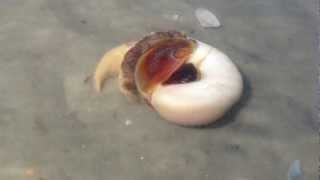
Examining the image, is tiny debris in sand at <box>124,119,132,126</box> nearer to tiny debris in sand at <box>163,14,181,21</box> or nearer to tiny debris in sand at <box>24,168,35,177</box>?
tiny debris in sand at <box>24,168,35,177</box>

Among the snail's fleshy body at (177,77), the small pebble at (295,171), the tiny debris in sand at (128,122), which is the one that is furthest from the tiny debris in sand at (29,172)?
the small pebble at (295,171)

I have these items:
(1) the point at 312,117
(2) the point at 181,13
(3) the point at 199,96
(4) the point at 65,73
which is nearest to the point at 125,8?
(2) the point at 181,13

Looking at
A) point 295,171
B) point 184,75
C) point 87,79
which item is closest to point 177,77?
point 184,75

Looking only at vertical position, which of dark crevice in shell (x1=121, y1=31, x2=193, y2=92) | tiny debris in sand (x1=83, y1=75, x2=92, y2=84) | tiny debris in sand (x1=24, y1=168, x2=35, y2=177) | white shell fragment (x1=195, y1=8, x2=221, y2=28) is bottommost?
tiny debris in sand (x1=24, y1=168, x2=35, y2=177)

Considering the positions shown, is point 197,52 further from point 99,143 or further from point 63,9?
point 63,9

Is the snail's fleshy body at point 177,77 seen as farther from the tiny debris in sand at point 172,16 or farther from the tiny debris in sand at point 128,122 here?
the tiny debris in sand at point 172,16

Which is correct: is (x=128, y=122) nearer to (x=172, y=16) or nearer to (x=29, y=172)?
(x=29, y=172)

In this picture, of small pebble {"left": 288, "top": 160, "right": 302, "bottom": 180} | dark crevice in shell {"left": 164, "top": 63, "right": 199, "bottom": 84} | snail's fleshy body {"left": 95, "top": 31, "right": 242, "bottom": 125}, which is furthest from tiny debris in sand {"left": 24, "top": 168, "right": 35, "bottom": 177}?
small pebble {"left": 288, "top": 160, "right": 302, "bottom": 180}
